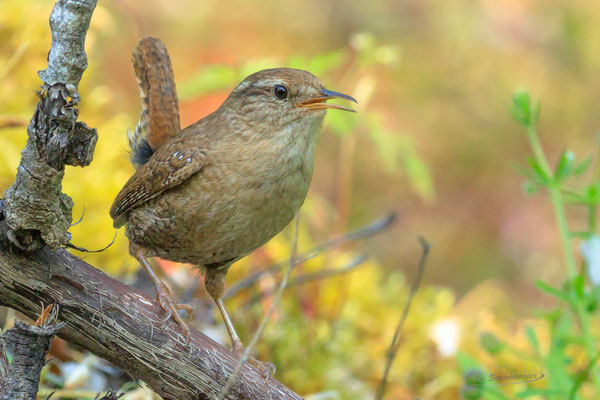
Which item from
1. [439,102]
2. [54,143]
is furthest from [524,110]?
[439,102]

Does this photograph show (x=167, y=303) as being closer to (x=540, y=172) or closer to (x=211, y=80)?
(x=540, y=172)

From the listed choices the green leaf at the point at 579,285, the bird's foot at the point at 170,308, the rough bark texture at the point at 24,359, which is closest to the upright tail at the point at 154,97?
the bird's foot at the point at 170,308

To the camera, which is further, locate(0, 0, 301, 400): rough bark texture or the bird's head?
the bird's head

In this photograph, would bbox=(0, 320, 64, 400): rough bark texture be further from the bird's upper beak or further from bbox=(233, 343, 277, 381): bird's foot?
the bird's upper beak

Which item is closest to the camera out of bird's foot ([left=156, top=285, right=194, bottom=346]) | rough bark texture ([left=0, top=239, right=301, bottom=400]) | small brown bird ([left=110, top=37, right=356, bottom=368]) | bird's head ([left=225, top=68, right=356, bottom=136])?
rough bark texture ([left=0, top=239, right=301, bottom=400])

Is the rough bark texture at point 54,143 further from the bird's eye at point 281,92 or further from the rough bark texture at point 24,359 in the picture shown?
the bird's eye at point 281,92

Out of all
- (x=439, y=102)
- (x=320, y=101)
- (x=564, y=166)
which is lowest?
(x=564, y=166)

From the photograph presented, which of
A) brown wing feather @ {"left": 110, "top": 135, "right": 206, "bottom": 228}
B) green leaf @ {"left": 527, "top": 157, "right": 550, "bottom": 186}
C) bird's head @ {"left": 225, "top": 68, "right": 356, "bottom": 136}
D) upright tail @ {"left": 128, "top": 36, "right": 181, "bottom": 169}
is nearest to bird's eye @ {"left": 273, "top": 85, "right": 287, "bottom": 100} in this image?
bird's head @ {"left": 225, "top": 68, "right": 356, "bottom": 136}
